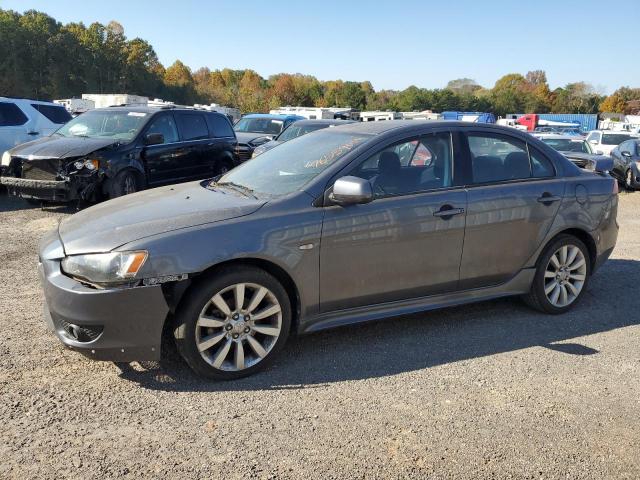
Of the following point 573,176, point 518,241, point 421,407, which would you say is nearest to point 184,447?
point 421,407

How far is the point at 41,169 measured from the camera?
339 inches

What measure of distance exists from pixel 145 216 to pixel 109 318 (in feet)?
2.47

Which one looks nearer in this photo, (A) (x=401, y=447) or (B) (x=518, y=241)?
(A) (x=401, y=447)

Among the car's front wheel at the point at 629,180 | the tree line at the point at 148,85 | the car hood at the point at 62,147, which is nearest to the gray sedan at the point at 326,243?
the car hood at the point at 62,147

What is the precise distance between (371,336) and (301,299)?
2.89ft

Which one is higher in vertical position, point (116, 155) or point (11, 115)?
point (11, 115)

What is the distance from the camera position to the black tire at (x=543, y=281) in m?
4.87

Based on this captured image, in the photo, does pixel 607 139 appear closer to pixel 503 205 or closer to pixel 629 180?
pixel 629 180

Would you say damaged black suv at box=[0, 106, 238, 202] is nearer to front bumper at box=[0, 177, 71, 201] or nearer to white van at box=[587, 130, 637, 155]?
front bumper at box=[0, 177, 71, 201]

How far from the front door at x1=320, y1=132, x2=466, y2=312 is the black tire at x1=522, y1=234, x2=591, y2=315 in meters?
0.92

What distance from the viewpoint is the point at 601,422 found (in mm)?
3316

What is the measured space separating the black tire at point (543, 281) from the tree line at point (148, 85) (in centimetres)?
7366

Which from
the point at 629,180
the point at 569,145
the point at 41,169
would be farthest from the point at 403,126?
the point at 629,180

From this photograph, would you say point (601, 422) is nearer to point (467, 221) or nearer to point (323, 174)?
point (467, 221)
